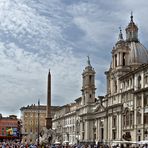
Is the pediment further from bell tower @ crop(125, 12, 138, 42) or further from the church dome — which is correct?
bell tower @ crop(125, 12, 138, 42)

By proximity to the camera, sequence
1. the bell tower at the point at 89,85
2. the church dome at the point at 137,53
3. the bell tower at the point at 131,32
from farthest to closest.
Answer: the bell tower at the point at 89,85, the bell tower at the point at 131,32, the church dome at the point at 137,53

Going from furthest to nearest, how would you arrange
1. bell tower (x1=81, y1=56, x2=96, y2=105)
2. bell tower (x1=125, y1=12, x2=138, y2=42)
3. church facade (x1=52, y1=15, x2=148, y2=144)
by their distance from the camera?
bell tower (x1=81, y1=56, x2=96, y2=105) < bell tower (x1=125, y1=12, x2=138, y2=42) < church facade (x1=52, y1=15, x2=148, y2=144)

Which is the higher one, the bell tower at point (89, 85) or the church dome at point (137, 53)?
the church dome at point (137, 53)

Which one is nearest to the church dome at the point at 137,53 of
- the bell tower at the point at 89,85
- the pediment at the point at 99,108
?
the pediment at the point at 99,108

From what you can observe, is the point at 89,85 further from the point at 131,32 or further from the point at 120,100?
the point at 120,100

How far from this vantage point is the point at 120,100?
87.7 meters

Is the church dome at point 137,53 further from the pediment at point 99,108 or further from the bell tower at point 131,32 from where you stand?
the pediment at point 99,108

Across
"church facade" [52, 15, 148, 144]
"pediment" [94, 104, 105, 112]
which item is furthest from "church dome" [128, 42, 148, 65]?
"pediment" [94, 104, 105, 112]

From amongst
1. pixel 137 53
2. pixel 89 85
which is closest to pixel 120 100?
pixel 137 53

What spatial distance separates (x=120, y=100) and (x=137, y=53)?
14115 mm

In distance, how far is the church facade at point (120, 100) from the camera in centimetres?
7719

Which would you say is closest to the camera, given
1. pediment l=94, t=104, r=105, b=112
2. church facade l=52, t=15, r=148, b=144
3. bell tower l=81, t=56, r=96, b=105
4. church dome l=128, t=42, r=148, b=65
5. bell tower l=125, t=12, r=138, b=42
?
church facade l=52, t=15, r=148, b=144

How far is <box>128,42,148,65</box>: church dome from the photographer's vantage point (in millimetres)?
95125

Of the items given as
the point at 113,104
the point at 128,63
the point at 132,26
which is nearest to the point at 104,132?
the point at 113,104
